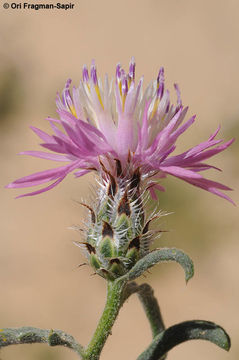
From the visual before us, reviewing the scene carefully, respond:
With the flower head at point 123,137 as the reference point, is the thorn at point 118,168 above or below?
below

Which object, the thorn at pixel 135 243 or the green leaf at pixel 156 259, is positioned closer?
the green leaf at pixel 156 259

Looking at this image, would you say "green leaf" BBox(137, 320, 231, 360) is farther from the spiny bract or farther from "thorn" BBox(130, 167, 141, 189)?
"thorn" BBox(130, 167, 141, 189)

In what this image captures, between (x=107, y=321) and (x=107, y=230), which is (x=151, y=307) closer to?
(x=107, y=321)

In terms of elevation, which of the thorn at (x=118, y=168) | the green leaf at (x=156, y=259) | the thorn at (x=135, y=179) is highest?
the thorn at (x=118, y=168)

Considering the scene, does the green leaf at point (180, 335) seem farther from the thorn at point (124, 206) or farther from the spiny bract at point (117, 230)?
the thorn at point (124, 206)

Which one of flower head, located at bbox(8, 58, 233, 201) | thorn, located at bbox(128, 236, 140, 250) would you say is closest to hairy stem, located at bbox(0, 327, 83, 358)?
thorn, located at bbox(128, 236, 140, 250)

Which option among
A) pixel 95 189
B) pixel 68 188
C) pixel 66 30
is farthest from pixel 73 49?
pixel 95 189

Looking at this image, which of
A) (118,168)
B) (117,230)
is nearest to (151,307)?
(117,230)

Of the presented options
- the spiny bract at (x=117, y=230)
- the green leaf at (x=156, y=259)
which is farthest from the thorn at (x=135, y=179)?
the green leaf at (x=156, y=259)
